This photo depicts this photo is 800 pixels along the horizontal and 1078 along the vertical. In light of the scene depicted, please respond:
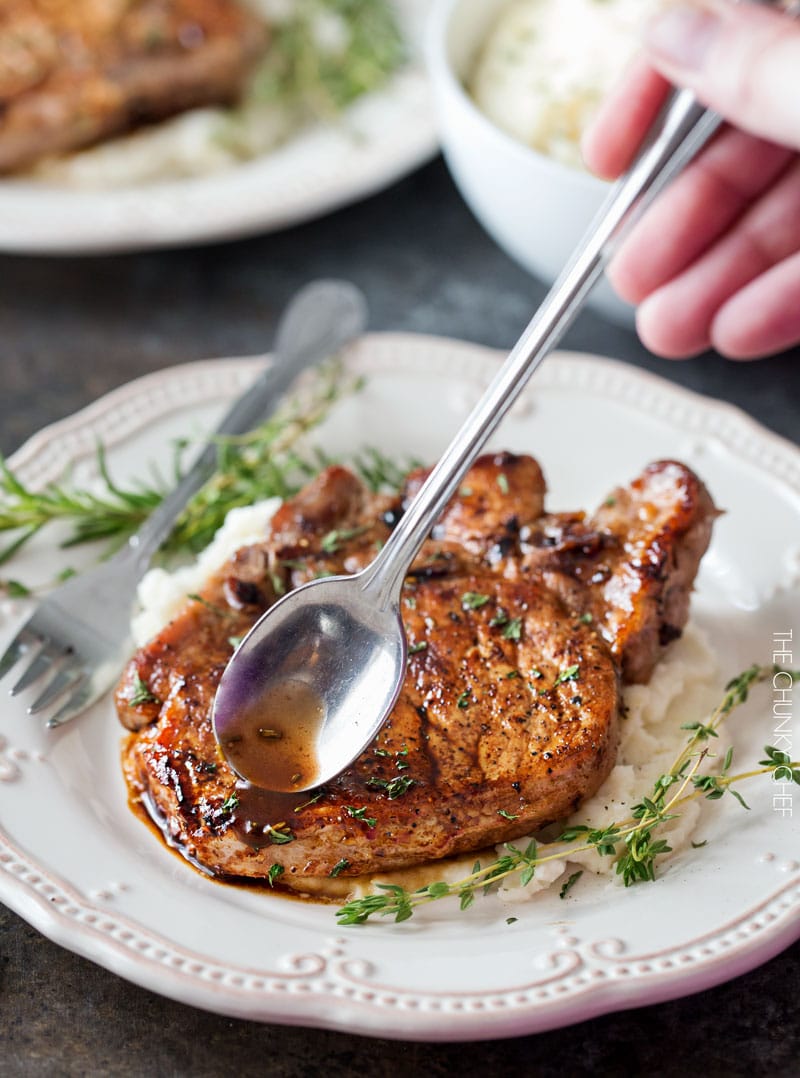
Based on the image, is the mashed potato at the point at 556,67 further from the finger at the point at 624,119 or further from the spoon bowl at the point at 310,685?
the spoon bowl at the point at 310,685

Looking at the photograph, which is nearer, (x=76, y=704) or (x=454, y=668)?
(x=454, y=668)

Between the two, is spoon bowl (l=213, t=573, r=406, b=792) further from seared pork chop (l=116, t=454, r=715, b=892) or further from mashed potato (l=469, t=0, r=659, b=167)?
mashed potato (l=469, t=0, r=659, b=167)

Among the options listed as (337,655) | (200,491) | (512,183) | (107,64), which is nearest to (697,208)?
(512,183)

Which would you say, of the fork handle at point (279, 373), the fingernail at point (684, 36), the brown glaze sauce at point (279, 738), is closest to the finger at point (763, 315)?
the fingernail at point (684, 36)

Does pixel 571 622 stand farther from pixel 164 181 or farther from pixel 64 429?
pixel 164 181

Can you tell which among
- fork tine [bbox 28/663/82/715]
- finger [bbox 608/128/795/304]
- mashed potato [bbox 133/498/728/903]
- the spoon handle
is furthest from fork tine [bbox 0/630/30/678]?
finger [bbox 608/128/795/304]

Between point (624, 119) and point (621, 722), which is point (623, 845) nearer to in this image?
point (621, 722)
